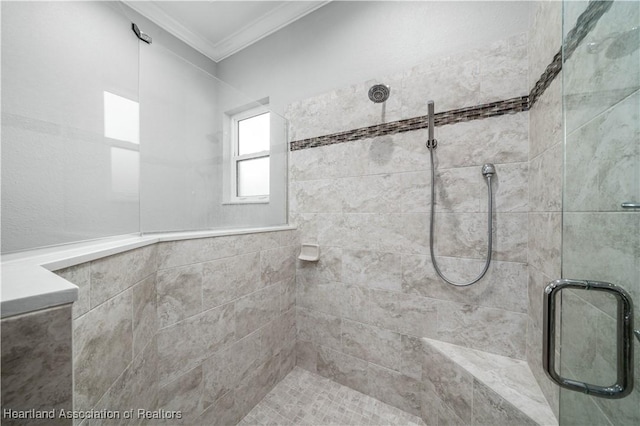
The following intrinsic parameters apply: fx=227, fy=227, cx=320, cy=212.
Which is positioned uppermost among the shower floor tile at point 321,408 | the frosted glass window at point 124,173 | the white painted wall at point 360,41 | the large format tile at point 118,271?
the white painted wall at point 360,41

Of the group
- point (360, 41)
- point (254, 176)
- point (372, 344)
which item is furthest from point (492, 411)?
point (360, 41)

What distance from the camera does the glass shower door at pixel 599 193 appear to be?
53cm

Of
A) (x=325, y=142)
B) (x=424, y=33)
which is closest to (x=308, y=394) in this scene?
(x=325, y=142)

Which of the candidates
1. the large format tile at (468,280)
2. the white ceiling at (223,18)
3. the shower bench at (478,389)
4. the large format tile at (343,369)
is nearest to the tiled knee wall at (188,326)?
the large format tile at (343,369)

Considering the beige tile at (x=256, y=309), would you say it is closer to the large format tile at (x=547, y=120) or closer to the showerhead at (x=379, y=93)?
the showerhead at (x=379, y=93)

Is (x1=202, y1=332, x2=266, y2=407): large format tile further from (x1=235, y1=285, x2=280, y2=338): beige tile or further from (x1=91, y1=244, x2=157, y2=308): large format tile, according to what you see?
(x1=91, y1=244, x2=157, y2=308): large format tile

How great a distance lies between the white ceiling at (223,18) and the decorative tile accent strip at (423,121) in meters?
1.05

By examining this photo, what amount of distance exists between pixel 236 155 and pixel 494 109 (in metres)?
1.66

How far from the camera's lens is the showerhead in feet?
4.25

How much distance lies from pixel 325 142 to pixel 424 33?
A: 0.85 meters

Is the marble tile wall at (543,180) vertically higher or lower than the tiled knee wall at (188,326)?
higher

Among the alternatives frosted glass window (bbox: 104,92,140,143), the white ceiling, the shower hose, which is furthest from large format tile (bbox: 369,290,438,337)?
the white ceiling

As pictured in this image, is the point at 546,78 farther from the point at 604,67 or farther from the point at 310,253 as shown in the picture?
the point at 310,253

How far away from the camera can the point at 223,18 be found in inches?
74.7
